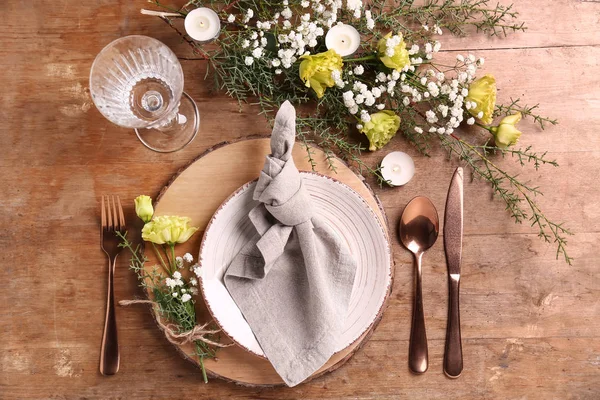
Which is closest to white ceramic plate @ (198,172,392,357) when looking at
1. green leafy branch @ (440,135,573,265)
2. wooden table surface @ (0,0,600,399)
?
wooden table surface @ (0,0,600,399)

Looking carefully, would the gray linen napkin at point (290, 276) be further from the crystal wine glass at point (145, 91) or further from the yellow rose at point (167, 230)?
the crystal wine glass at point (145, 91)

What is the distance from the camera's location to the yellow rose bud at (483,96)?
1.24 metres

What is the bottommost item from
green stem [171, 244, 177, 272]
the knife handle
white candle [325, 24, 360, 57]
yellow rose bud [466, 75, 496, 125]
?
the knife handle

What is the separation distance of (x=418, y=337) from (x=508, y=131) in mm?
564

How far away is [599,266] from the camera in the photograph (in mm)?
1338

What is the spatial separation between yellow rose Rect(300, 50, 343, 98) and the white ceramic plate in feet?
0.72

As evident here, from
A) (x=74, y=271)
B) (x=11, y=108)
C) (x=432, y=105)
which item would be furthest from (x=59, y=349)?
(x=432, y=105)

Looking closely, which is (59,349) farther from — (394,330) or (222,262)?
(394,330)

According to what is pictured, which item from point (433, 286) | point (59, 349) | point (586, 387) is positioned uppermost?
point (433, 286)

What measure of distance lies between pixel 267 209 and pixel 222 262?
19 centimetres

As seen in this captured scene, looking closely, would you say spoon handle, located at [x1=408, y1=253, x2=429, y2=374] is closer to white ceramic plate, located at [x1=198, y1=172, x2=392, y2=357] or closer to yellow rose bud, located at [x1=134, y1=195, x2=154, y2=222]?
white ceramic plate, located at [x1=198, y1=172, x2=392, y2=357]

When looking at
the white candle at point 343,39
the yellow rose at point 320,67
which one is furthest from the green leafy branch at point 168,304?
the white candle at point 343,39

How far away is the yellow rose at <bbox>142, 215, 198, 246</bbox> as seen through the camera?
1.17 m

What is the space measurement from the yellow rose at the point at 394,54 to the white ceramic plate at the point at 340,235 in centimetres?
30
